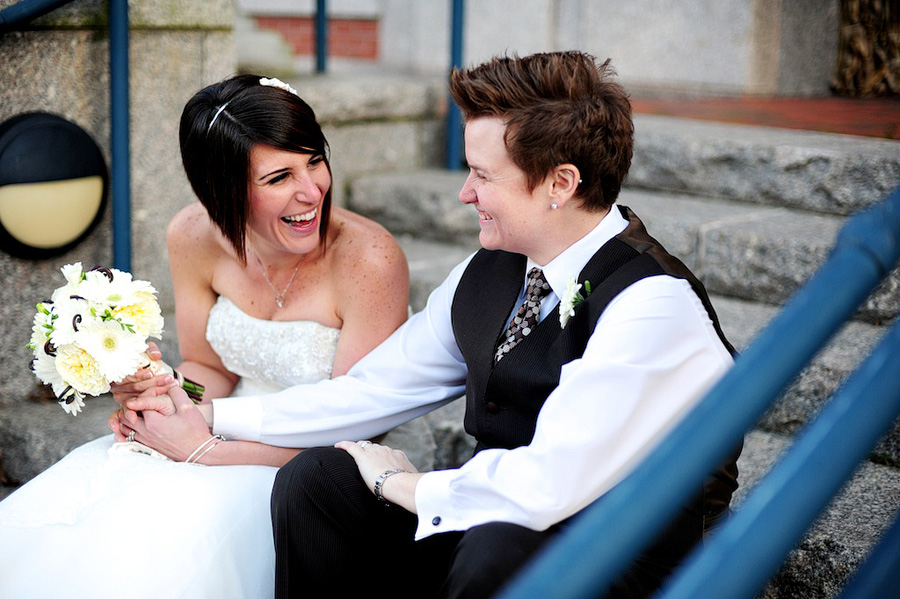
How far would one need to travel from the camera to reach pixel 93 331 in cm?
210

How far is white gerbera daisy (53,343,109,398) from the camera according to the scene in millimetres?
2105

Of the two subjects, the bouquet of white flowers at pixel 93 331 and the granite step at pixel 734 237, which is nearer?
the bouquet of white flowers at pixel 93 331

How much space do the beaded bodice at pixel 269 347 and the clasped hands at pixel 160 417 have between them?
1.17ft

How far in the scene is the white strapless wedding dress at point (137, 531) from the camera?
2.04m

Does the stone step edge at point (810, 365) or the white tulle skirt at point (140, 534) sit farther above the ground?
the stone step edge at point (810, 365)

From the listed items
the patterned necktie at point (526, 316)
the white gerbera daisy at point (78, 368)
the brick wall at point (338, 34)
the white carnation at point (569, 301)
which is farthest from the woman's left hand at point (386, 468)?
the brick wall at point (338, 34)

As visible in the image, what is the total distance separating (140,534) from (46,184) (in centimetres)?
141

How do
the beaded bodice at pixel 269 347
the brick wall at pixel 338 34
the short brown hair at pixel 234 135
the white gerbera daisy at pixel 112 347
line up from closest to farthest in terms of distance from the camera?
1. the white gerbera daisy at pixel 112 347
2. the short brown hair at pixel 234 135
3. the beaded bodice at pixel 269 347
4. the brick wall at pixel 338 34

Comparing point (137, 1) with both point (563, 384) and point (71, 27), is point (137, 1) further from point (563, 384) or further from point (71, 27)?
point (563, 384)

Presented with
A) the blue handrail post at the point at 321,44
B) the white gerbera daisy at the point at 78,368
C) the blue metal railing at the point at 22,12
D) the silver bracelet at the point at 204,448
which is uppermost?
the blue metal railing at the point at 22,12

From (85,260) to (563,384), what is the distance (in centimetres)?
213

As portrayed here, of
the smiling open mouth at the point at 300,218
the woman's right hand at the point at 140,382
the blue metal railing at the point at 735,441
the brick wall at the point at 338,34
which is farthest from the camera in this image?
the brick wall at the point at 338,34

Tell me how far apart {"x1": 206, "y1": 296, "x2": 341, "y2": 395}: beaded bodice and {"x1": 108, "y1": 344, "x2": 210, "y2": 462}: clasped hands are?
36 centimetres

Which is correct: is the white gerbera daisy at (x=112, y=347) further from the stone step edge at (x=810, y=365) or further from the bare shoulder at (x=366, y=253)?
the stone step edge at (x=810, y=365)
